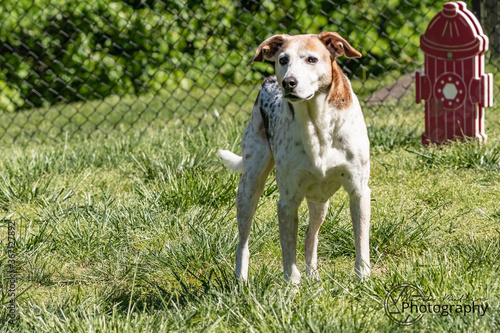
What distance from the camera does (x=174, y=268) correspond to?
124 inches

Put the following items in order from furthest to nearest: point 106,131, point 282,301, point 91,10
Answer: point 91,10 → point 106,131 → point 282,301

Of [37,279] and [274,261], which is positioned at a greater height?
[274,261]

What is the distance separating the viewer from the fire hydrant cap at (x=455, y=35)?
462 cm

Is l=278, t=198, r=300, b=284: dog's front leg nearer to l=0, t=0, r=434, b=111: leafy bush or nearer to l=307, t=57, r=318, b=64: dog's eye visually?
l=307, t=57, r=318, b=64: dog's eye

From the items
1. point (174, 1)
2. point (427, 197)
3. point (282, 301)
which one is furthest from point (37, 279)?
Result: point (174, 1)

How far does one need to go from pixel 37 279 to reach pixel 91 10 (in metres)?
4.23

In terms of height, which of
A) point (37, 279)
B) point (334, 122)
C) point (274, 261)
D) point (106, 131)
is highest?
point (334, 122)

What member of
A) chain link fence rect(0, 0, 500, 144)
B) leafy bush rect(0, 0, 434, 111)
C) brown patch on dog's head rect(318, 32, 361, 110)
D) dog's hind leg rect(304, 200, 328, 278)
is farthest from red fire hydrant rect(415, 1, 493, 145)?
brown patch on dog's head rect(318, 32, 361, 110)

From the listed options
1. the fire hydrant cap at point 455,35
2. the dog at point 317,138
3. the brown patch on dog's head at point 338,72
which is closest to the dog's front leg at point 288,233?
the dog at point 317,138

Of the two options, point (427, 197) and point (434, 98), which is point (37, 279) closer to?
point (427, 197)

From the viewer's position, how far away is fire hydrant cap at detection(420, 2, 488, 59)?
462 centimetres

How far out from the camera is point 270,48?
299 centimetres

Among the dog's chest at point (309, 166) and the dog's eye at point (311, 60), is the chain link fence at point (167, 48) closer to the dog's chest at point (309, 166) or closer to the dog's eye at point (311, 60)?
the dog's chest at point (309, 166)

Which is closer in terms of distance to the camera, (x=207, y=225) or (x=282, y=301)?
(x=282, y=301)
